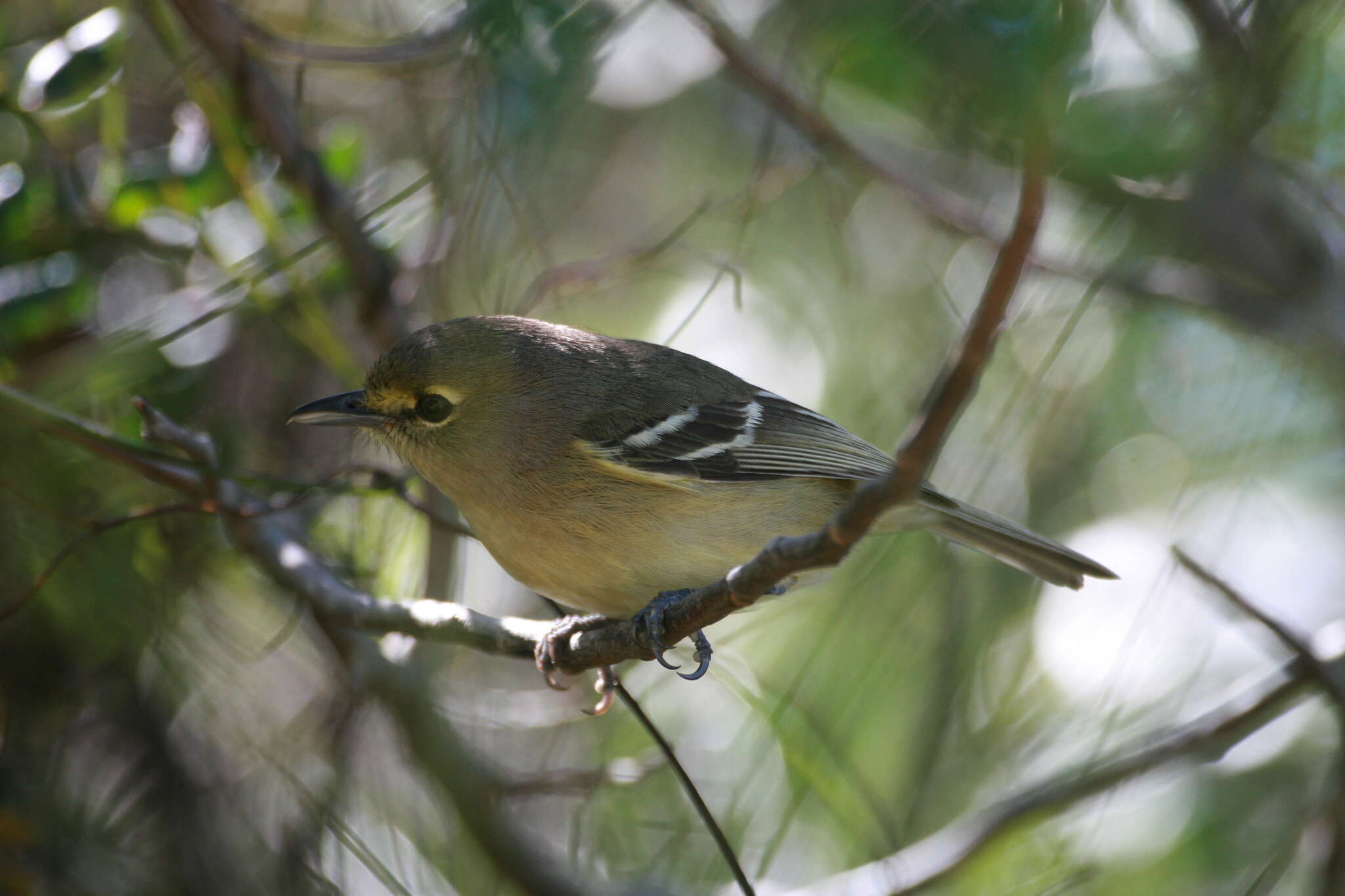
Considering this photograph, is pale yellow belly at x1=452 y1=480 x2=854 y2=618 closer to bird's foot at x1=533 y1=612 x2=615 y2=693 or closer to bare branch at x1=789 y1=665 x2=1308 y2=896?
Result: bird's foot at x1=533 y1=612 x2=615 y2=693

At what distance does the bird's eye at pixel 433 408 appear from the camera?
136 inches

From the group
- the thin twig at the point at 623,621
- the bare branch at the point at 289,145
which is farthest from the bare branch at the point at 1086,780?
the bare branch at the point at 289,145

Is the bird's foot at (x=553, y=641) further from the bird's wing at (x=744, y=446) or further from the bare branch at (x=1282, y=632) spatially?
the bare branch at (x=1282, y=632)

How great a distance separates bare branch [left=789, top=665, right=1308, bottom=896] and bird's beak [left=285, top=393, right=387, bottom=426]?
2.10m

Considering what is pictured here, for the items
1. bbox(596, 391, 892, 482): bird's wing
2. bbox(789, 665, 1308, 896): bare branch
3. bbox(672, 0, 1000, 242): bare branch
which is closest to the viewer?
bbox(789, 665, 1308, 896): bare branch

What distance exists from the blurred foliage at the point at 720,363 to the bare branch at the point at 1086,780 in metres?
0.11

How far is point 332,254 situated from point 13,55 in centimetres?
116

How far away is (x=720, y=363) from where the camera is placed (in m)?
4.94

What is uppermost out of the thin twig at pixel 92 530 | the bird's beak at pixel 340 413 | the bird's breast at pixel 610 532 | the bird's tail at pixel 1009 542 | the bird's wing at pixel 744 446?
the bird's tail at pixel 1009 542

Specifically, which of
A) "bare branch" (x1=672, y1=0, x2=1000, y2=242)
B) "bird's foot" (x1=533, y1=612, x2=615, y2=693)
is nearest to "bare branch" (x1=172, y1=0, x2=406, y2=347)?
"bare branch" (x1=672, y1=0, x2=1000, y2=242)

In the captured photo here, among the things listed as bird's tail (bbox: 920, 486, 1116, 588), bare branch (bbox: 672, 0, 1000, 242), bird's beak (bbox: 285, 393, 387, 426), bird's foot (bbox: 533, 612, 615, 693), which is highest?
bare branch (bbox: 672, 0, 1000, 242)

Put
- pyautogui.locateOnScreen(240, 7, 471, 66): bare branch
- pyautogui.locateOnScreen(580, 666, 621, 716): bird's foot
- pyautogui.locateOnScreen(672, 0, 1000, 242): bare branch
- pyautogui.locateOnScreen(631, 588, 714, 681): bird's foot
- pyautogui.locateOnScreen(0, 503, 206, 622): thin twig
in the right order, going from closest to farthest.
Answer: pyautogui.locateOnScreen(631, 588, 714, 681): bird's foot, pyautogui.locateOnScreen(0, 503, 206, 622): thin twig, pyautogui.locateOnScreen(580, 666, 621, 716): bird's foot, pyautogui.locateOnScreen(240, 7, 471, 66): bare branch, pyautogui.locateOnScreen(672, 0, 1000, 242): bare branch

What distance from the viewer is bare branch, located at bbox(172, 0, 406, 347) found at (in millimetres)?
3574

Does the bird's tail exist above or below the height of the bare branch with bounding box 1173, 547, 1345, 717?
below
